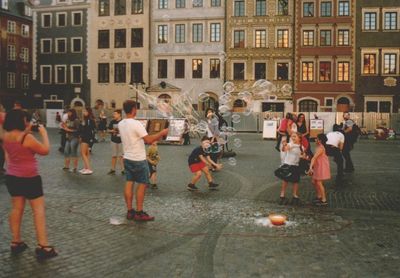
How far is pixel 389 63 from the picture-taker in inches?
1667

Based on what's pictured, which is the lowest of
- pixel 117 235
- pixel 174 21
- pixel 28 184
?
pixel 117 235

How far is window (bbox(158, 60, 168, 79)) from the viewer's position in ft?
153

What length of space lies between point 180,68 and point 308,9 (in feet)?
41.4

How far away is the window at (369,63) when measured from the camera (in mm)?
42562

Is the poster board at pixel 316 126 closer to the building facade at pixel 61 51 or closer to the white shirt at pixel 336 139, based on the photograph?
the white shirt at pixel 336 139

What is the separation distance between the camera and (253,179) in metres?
12.8

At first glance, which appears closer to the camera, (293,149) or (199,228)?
(199,228)

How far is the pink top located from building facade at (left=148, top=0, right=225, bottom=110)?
129ft

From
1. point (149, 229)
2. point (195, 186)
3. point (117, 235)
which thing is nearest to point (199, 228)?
point (149, 229)

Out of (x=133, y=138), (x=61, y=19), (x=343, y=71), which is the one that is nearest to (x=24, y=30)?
(x=61, y=19)

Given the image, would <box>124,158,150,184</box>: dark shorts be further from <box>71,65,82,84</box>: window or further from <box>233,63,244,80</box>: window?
<box>71,65,82,84</box>: window

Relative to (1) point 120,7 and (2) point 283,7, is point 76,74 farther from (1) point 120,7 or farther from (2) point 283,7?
(2) point 283,7

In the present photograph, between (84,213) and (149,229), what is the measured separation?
1619 millimetres

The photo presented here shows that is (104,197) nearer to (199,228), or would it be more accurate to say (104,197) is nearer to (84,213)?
(84,213)
